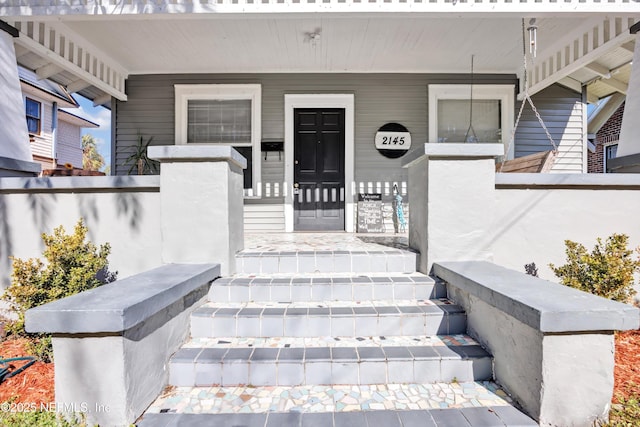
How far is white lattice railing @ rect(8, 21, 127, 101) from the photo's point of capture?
144 inches

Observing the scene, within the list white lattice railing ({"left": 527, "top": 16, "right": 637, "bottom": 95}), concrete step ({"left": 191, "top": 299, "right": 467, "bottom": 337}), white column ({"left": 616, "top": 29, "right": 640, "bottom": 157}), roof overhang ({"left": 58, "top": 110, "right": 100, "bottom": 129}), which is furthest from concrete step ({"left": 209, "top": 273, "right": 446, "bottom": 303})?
roof overhang ({"left": 58, "top": 110, "right": 100, "bottom": 129})

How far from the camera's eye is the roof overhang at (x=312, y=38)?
3365 mm

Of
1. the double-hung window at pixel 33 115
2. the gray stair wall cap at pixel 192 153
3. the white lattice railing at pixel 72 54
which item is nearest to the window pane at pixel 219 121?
the white lattice railing at pixel 72 54

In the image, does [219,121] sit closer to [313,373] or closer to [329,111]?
[329,111]

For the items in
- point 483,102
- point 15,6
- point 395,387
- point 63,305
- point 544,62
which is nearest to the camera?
point 63,305

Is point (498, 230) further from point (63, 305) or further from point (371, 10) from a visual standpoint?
point (63, 305)

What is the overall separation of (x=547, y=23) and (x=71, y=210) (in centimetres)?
573

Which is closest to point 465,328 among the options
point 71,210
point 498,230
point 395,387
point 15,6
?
point 395,387

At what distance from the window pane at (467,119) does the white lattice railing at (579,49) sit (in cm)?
63

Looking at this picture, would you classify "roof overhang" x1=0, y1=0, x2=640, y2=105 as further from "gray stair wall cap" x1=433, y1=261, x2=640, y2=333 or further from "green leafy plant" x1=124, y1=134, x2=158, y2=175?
"gray stair wall cap" x1=433, y1=261, x2=640, y2=333

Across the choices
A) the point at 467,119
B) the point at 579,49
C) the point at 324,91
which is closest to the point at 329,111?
the point at 324,91

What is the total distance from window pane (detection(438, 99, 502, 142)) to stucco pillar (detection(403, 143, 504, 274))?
3.04 metres

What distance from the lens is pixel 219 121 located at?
17.1ft

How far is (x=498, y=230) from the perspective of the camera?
2521mm
